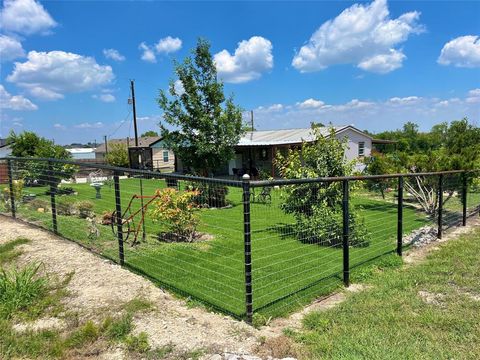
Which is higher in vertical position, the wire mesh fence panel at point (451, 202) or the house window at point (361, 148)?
the house window at point (361, 148)

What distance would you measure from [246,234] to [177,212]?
13.0ft

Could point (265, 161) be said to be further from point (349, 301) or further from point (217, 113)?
point (349, 301)

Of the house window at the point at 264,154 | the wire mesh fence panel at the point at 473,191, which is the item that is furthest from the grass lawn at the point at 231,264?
the house window at the point at 264,154

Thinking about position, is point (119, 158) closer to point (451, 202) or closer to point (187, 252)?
point (451, 202)

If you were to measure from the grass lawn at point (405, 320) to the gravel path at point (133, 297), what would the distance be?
1.98 feet

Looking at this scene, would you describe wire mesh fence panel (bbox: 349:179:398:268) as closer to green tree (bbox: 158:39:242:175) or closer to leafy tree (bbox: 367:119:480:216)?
leafy tree (bbox: 367:119:480:216)

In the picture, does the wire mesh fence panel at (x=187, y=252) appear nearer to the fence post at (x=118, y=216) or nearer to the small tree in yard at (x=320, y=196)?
the fence post at (x=118, y=216)

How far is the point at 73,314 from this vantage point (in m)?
3.44

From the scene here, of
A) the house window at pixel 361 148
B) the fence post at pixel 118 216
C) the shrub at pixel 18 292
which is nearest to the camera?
the shrub at pixel 18 292

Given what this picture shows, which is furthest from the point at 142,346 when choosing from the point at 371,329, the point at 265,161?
the point at 265,161

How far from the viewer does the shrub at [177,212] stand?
23.0 ft

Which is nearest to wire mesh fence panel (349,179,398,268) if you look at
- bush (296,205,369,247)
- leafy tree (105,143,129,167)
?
bush (296,205,369,247)

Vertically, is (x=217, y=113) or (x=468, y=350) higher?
(x=217, y=113)

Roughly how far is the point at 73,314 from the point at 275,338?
6.11 ft
